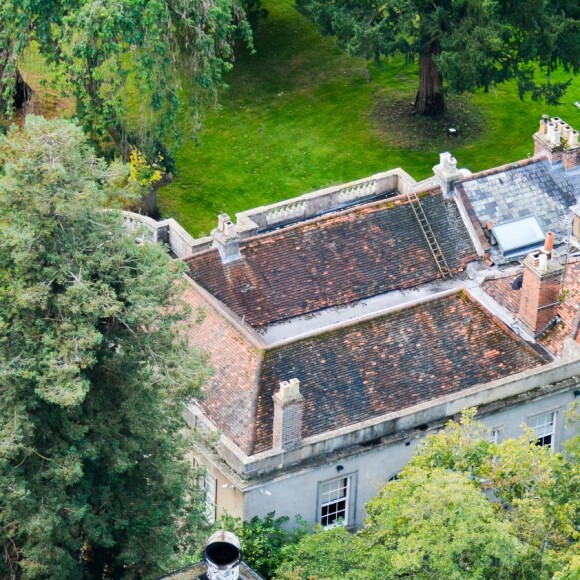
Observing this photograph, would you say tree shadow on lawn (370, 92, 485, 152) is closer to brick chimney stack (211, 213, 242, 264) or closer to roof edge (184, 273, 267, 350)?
brick chimney stack (211, 213, 242, 264)

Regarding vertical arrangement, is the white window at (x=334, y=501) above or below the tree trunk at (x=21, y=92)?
below

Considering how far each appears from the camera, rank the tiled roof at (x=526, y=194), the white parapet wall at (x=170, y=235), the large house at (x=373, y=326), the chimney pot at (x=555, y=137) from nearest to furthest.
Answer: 1. the large house at (x=373, y=326)
2. the white parapet wall at (x=170, y=235)
3. the tiled roof at (x=526, y=194)
4. the chimney pot at (x=555, y=137)

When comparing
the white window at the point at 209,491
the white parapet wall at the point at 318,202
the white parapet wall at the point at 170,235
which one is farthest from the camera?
the white parapet wall at the point at 318,202

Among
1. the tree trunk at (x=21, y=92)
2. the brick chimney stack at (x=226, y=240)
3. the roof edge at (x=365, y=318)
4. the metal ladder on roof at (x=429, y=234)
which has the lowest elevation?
the roof edge at (x=365, y=318)

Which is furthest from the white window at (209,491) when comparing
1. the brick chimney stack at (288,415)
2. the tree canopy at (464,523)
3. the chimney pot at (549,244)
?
the chimney pot at (549,244)

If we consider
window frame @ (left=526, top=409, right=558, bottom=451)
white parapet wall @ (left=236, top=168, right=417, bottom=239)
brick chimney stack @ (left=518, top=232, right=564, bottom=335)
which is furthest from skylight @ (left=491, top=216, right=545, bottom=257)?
window frame @ (left=526, top=409, right=558, bottom=451)

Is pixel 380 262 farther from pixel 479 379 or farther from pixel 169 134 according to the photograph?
pixel 169 134

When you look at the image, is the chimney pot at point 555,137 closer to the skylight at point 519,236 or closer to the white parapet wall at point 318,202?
the skylight at point 519,236
